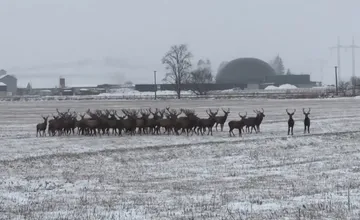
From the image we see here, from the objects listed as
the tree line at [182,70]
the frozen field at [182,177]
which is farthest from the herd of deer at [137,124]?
the tree line at [182,70]

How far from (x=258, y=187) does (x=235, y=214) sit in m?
4.19

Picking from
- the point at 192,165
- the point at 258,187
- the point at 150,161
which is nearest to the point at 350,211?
the point at 258,187

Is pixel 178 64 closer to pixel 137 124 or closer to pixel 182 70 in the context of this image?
pixel 182 70

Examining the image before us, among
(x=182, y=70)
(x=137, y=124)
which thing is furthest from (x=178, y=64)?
(x=137, y=124)

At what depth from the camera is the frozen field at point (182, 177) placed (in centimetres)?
1292

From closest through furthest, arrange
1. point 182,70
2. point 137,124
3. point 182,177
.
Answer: point 182,177 → point 137,124 → point 182,70

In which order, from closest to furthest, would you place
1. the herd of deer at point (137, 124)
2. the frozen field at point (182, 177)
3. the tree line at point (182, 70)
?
the frozen field at point (182, 177), the herd of deer at point (137, 124), the tree line at point (182, 70)

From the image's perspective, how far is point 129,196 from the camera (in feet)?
49.3

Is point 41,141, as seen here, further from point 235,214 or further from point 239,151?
point 235,214

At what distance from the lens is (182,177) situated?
18.7 metres

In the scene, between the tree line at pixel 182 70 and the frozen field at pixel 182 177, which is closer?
the frozen field at pixel 182 177

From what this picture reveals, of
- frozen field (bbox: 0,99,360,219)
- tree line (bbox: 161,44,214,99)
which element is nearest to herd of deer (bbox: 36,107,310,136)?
frozen field (bbox: 0,99,360,219)

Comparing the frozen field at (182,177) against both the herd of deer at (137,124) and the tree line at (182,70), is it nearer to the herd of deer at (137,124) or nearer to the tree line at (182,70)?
the herd of deer at (137,124)

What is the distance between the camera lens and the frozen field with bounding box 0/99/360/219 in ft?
42.4
